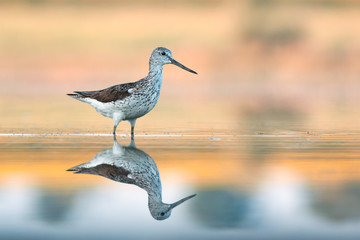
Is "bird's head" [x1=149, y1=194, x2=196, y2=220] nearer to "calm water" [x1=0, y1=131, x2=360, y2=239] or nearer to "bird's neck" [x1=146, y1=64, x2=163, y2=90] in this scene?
"calm water" [x1=0, y1=131, x2=360, y2=239]

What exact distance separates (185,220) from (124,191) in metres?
1.23

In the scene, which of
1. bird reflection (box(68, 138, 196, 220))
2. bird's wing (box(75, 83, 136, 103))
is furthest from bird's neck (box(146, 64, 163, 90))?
bird reflection (box(68, 138, 196, 220))

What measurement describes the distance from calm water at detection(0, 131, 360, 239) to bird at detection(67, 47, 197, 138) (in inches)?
66.7

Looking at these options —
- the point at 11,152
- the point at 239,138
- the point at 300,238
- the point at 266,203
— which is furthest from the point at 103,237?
the point at 239,138

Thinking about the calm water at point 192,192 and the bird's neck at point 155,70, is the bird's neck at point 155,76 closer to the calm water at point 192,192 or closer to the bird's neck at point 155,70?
the bird's neck at point 155,70

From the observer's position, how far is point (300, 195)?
19.4ft

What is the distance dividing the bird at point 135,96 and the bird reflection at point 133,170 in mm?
2271

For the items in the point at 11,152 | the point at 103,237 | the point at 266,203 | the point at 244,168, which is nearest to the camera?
the point at 103,237

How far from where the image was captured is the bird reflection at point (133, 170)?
5.43m

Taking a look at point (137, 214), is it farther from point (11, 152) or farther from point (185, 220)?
point (11, 152)

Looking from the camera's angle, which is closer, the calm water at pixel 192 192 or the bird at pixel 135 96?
the calm water at pixel 192 192

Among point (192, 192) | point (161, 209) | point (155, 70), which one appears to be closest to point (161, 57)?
point (155, 70)

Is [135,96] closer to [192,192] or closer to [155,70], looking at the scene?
[155,70]

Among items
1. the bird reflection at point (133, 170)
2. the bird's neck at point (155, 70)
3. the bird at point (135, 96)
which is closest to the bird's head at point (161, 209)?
the bird reflection at point (133, 170)
